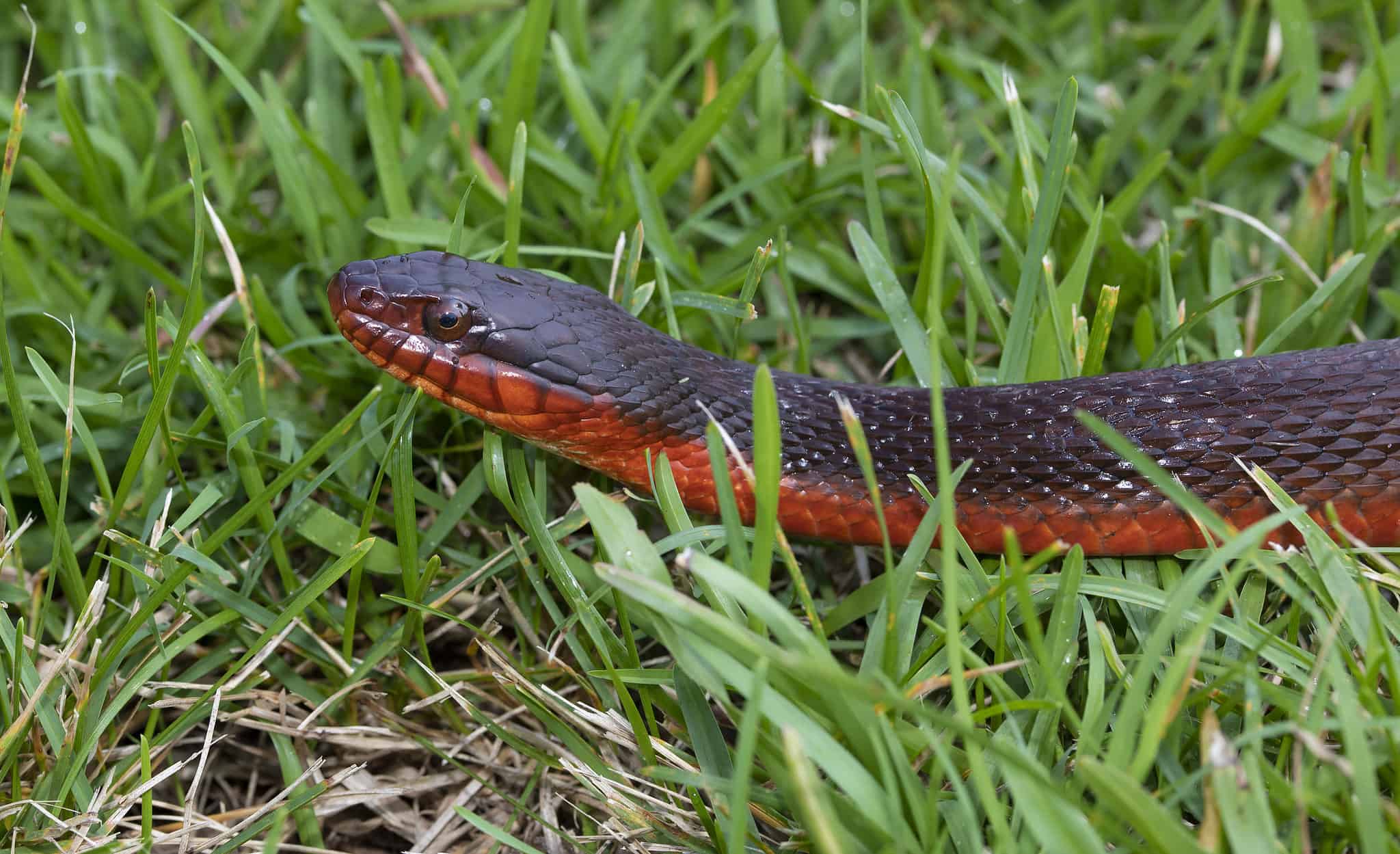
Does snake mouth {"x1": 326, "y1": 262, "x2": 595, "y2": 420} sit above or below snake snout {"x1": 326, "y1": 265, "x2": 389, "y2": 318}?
below

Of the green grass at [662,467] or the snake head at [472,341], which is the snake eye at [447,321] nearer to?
the snake head at [472,341]

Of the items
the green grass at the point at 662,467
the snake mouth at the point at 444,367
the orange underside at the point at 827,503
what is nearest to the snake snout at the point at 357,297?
the snake mouth at the point at 444,367

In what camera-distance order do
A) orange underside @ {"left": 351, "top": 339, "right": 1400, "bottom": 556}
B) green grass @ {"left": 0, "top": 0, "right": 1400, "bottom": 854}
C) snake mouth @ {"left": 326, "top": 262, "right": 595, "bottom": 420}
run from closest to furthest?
green grass @ {"left": 0, "top": 0, "right": 1400, "bottom": 854}, orange underside @ {"left": 351, "top": 339, "right": 1400, "bottom": 556}, snake mouth @ {"left": 326, "top": 262, "right": 595, "bottom": 420}

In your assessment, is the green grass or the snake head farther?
the snake head

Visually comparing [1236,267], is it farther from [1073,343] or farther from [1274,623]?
[1274,623]

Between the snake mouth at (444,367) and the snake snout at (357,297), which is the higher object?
the snake snout at (357,297)

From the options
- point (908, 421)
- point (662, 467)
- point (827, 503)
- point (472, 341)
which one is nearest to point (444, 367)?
point (472, 341)

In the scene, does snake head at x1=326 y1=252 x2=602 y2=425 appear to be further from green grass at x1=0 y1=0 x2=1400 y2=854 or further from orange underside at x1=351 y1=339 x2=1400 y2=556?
green grass at x1=0 y1=0 x2=1400 y2=854

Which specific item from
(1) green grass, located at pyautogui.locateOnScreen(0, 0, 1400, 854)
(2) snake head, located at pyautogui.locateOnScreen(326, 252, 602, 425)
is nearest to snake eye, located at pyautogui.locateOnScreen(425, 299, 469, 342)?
(2) snake head, located at pyautogui.locateOnScreen(326, 252, 602, 425)
